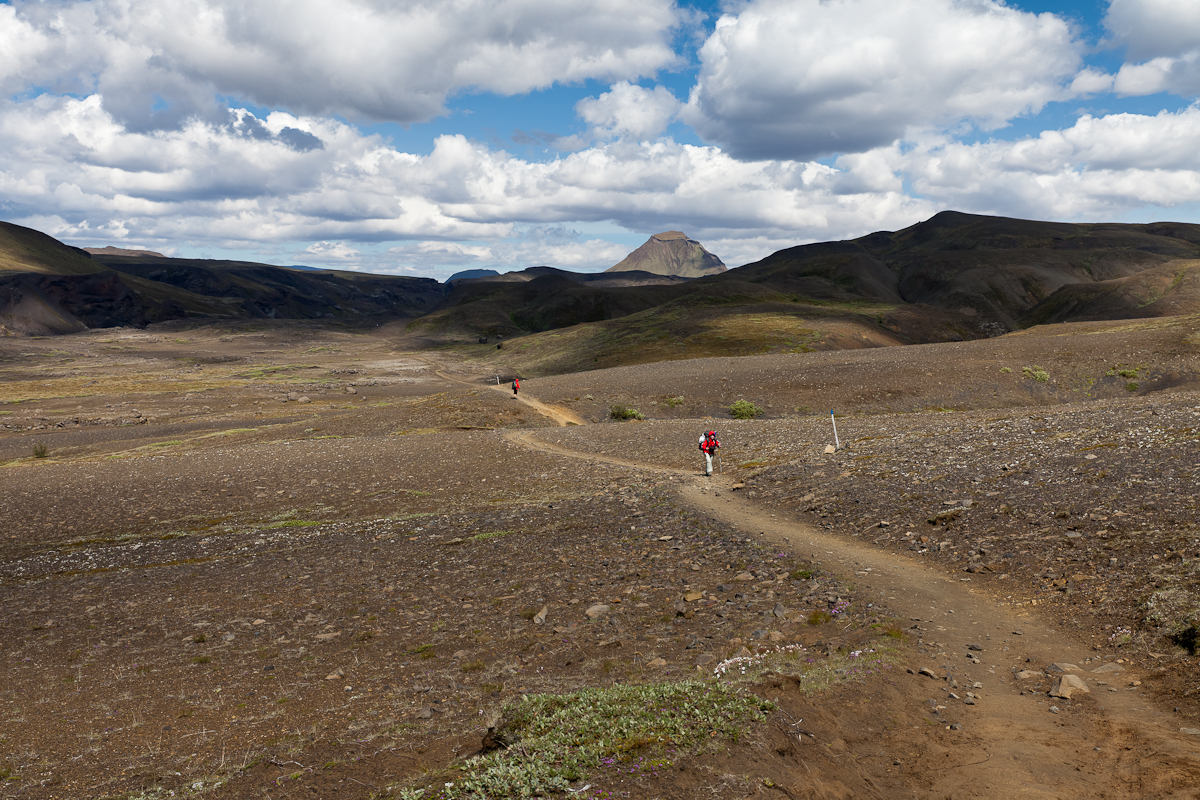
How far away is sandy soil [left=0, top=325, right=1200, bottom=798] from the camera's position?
9.12 m

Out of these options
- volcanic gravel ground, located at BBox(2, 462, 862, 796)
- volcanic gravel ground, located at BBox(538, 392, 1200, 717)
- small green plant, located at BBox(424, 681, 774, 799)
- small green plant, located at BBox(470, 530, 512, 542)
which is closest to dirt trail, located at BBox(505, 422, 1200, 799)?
volcanic gravel ground, located at BBox(538, 392, 1200, 717)

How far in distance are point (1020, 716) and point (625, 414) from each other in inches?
1580

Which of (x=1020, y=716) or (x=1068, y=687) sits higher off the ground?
(x=1068, y=687)

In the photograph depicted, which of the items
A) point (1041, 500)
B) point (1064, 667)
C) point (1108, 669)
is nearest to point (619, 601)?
point (1064, 667)

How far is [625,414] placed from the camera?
49.3 metres

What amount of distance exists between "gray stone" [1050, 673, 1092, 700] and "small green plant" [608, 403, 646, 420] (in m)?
38.7

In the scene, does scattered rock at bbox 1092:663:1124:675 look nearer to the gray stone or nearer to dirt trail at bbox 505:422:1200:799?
dirt trail at bbox 505:422:1200:799

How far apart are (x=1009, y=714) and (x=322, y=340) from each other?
187 m

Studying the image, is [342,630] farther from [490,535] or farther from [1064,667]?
[1064,667]

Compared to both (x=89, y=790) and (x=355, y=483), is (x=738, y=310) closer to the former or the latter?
(x=355, y=483)

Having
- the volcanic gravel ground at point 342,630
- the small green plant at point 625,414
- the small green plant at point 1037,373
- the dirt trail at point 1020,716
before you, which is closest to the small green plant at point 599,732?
the volcanic gravel ground at point 342,630

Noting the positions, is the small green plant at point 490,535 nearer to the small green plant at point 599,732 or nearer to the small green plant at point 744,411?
the small green plant at point 599,732

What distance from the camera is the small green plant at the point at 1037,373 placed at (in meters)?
48.9

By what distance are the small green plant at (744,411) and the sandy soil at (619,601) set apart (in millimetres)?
9615
